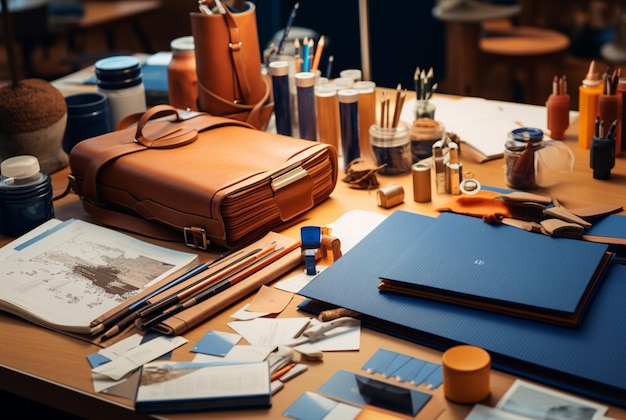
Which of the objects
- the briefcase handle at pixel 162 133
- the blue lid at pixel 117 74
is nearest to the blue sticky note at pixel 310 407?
the briefcase handle at pixel 162 133

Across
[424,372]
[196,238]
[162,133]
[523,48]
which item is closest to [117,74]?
[162,133]

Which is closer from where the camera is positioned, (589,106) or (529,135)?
(529,135)

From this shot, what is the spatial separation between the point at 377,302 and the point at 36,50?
6410 mm

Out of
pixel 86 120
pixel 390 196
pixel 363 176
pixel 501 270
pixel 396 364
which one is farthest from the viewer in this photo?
pixel 86 120

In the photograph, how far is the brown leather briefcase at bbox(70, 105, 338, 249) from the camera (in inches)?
58.4

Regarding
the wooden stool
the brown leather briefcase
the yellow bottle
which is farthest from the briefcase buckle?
the wooden stool

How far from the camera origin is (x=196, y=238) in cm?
150

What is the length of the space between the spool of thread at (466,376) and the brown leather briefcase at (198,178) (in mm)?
536

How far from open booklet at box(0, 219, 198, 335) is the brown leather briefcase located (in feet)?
0.19

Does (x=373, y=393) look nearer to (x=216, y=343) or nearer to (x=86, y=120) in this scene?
(x=216, y=343)

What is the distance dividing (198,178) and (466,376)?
671 mm

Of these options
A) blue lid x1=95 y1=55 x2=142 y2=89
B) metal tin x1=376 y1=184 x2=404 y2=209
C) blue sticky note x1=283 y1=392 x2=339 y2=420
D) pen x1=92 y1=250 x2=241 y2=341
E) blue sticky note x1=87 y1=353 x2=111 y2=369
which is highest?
blue lid x1=95 y1=55 x2=142 y2=89

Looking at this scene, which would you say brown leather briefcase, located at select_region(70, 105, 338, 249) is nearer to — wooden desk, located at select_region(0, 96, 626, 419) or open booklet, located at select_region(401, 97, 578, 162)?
wooden desk, located at select_region(0, 96, 626, 419)

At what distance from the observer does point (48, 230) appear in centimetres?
158
